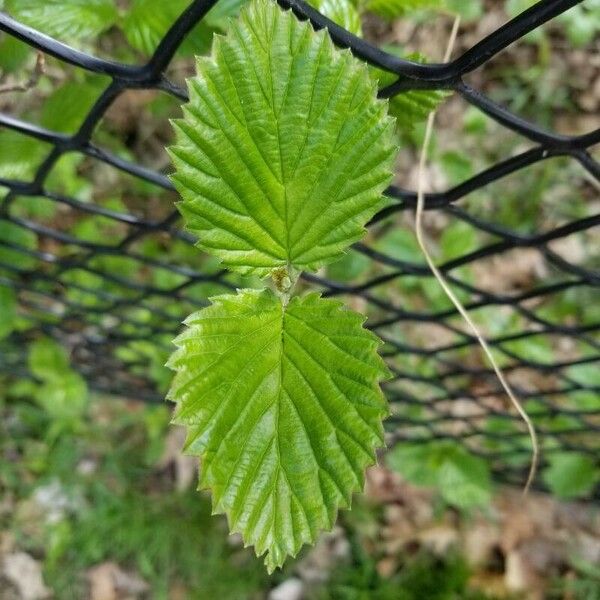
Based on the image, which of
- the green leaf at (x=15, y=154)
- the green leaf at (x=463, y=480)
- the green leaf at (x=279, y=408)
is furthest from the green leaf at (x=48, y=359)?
the green leaf at (x=279, y=408)

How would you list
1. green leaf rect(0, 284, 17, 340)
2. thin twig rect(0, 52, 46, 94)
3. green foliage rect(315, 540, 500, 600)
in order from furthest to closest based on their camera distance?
green foliage rect(315, 540, 500, 600) < green leaf rect(0, 284, 17, 340) < thin twig rect(0, 52, 46, 94)

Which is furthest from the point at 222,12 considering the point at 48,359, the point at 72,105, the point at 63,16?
the point at 48,359

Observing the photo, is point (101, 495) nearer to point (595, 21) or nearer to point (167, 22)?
point (167, 22)

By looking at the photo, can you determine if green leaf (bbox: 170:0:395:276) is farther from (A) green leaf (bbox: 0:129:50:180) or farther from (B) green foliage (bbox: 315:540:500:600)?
(B) green foliage (bbox: 315:540:500:600)

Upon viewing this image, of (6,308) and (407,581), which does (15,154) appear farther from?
(407,581)

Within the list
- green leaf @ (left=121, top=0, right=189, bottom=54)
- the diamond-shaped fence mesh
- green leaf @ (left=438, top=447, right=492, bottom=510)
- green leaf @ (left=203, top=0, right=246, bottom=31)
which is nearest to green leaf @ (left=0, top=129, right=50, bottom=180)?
the diamond-shaped fence mesh

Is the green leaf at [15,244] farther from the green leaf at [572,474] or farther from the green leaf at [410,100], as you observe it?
the green leaf at [572,474]

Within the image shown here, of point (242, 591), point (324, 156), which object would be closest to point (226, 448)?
point (324, 156)
